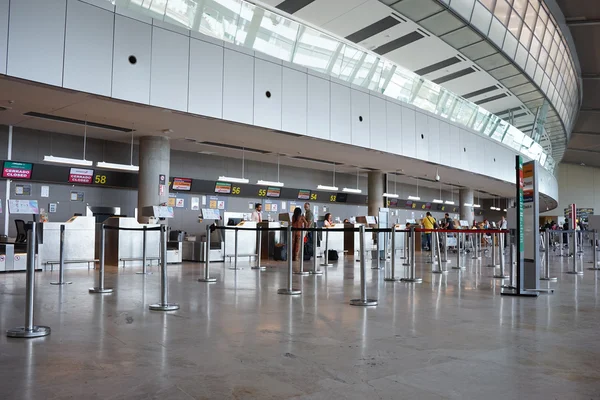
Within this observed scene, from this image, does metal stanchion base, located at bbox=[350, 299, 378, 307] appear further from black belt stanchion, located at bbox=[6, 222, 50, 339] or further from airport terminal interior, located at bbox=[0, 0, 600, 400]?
black belt stanchion, located at bbox=[6, 222, 50, 339]

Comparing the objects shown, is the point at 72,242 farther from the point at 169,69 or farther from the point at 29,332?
the point at 29,332

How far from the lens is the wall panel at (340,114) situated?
1336 centimetres

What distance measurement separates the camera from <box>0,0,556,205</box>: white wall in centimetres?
812

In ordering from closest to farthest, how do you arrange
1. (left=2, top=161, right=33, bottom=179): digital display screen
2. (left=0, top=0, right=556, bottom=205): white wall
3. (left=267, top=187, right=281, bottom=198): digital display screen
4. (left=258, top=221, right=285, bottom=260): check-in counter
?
(left=0, top=0, right=556, bottom=205): white wall
(left=2, top=161, right=33, bottom=179): digital display screen
(left=258, top=221, right=285, bottom=260): check-in counter
(left=267, top=187, right=281, bottom=198): digital display screen

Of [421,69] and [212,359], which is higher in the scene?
[421,69]

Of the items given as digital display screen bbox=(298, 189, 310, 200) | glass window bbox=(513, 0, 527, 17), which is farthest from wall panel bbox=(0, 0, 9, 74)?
digital display screen bbox=(298, 189, 310, 200)

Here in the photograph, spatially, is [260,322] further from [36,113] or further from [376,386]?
[36,113]

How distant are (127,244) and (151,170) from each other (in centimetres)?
202

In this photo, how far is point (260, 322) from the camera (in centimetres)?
476

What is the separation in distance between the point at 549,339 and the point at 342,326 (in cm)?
173

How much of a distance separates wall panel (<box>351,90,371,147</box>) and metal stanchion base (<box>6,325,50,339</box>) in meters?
10.7

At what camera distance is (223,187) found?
58.1 feet

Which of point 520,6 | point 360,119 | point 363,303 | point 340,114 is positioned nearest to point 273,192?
point 360,119

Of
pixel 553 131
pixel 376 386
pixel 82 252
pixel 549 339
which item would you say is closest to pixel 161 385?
pixel 376 386
